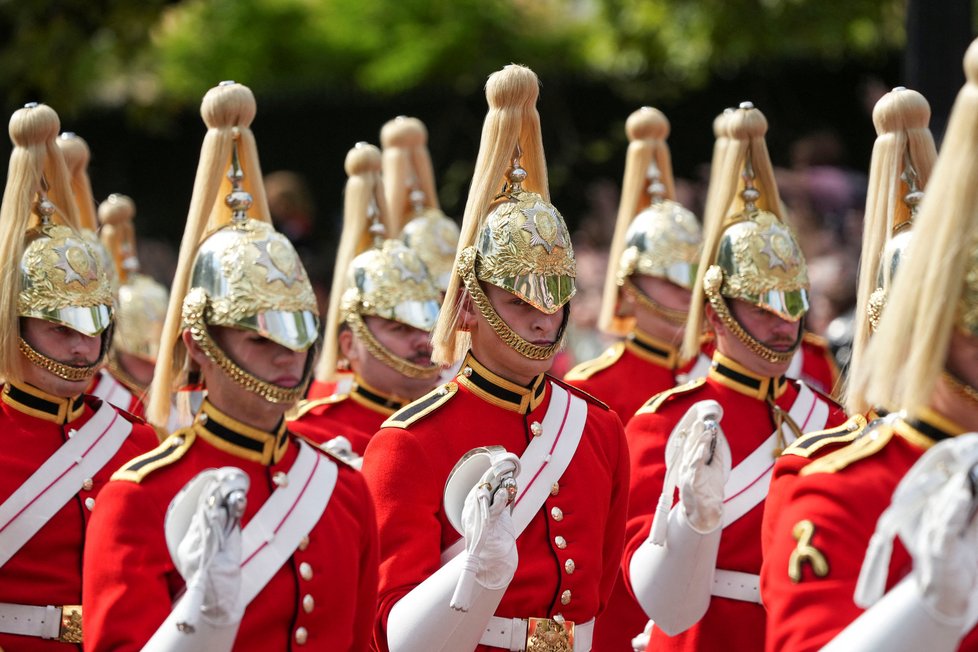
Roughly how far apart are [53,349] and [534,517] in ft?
5.70

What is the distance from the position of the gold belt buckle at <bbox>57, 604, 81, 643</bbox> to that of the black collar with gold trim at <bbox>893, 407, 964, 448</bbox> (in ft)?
9.05

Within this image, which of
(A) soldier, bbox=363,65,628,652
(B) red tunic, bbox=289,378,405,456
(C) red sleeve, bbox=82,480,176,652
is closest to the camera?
(C) red sleeve, bbox=82,480,176,652

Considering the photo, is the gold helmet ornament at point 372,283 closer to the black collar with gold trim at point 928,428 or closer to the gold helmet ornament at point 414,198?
the gold helmet ornament at point 414,198

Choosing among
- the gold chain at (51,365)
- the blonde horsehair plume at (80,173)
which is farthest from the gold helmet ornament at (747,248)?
the blonde horsehair plume at (80,173)

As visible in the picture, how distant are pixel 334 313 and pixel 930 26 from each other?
3.18 meters

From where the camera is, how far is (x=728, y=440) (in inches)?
248

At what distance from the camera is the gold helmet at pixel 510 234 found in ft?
17.8

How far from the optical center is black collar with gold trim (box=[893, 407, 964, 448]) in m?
4.04

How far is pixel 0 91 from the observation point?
571 inches

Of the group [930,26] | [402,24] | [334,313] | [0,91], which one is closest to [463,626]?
[334,313]

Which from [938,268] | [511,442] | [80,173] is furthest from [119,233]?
[938,268]

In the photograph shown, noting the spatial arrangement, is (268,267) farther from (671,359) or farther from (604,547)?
(671,359)

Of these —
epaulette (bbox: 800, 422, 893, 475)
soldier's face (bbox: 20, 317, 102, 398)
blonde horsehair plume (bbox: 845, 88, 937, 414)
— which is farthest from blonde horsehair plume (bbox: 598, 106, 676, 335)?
epaulette (bbox: 800, 422, 893, 475)

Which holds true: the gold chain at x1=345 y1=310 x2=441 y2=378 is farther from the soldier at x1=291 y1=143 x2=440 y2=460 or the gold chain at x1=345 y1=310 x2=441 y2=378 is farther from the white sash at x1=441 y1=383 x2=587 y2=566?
the white sash at x1=441 y1=383 x2=587 y2=566
